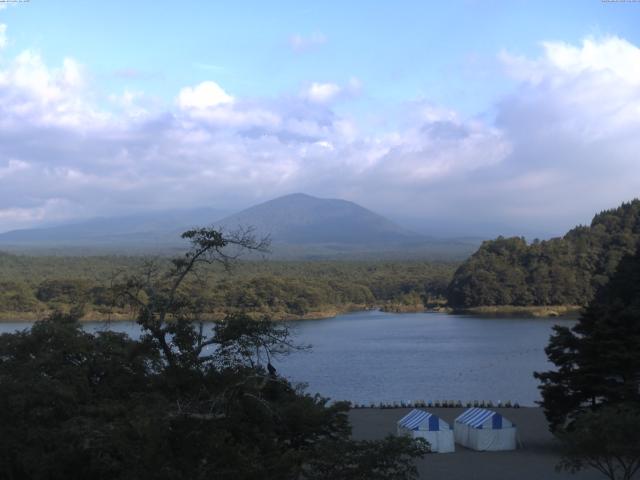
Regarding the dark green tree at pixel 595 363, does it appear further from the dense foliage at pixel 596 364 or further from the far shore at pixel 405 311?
the far shore at pixel 405 311

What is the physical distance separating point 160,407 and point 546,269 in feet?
185

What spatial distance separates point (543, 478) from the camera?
37.0 ft

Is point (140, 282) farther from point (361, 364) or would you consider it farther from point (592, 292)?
point (592, 292)

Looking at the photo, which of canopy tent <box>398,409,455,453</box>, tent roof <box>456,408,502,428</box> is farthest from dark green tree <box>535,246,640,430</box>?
canopy tent <box>398,409,455,453</box>

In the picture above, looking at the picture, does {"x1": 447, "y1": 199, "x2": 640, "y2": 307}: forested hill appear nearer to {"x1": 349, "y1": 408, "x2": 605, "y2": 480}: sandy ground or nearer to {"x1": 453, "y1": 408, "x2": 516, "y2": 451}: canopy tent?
{"x1": 349, "y1": 408, "x2": 605, "y2": 480}: sandy ground

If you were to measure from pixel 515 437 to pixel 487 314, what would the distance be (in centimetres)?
4421

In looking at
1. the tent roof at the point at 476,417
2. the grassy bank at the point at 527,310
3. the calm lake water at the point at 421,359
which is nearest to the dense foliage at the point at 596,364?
the tent roof at the point at 476,417

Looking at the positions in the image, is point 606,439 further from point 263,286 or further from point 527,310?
point 527,310

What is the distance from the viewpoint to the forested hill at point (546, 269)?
58500 millimetres

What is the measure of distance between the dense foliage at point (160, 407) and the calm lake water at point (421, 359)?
5376 millimetres

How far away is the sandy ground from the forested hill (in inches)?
1705

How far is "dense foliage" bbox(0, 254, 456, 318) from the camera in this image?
167ft

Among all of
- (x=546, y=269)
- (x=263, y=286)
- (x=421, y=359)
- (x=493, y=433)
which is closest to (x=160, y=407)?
(x=493, y=433)

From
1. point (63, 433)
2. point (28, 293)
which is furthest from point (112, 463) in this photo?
point (28, 293)
